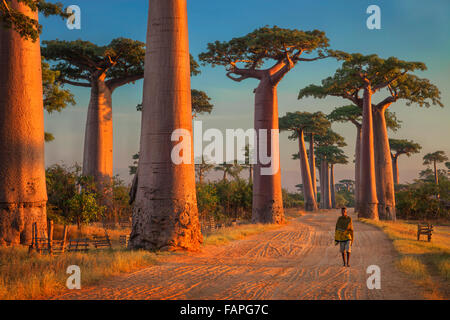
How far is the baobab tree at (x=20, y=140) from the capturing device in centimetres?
1131

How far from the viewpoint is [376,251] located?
11453mm

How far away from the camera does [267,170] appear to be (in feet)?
70.8

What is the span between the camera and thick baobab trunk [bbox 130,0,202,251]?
11.0 metres

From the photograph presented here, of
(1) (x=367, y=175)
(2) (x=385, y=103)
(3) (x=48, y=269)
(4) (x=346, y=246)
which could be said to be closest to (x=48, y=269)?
(3) (x=48, y=269)

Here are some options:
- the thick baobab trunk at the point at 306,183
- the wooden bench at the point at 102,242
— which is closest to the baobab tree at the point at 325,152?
the thick baobab trunk at the point at 306,183

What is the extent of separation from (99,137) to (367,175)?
18069mm

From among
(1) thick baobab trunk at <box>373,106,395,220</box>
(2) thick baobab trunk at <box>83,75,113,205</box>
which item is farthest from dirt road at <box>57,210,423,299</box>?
(1) thick baobab trunk at <box>373,106,395,220</box>

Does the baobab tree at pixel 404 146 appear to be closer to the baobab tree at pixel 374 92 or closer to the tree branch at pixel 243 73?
the baobab tree at pixel 374 92

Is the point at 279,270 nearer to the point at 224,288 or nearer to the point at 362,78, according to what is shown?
the point at 224,288

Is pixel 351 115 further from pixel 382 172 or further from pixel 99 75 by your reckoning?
pixel 99 75

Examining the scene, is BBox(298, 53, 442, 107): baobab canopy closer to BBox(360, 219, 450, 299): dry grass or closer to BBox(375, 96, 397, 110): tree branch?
BBox(375, 96, 397, 110): tree branch

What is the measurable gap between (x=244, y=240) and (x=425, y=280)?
7856mm

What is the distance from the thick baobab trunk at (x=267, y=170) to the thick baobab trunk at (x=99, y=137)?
9.25 m

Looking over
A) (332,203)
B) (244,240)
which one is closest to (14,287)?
(244,240)
